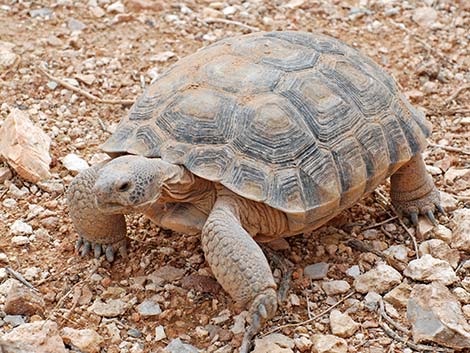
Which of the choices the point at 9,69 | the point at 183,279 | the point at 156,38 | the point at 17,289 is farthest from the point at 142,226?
the point at 156,38

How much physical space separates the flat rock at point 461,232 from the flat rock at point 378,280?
0.43 metres

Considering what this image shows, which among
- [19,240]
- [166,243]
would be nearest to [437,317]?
[166,243]

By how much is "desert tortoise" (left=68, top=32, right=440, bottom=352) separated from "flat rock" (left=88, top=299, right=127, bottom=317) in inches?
14.6

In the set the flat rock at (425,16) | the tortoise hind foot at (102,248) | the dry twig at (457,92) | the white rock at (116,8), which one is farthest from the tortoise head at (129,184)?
the flat rock at (425,16)

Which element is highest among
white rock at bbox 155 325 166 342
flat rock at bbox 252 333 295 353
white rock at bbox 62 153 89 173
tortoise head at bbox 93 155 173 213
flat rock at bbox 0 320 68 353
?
tortoise head at bbox 93 155 173 213

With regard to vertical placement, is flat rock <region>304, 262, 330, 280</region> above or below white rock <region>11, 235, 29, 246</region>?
above

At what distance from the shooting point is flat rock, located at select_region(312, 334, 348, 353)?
3.26 metres

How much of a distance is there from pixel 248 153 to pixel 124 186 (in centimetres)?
64

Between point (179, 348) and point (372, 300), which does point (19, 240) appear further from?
point (372, 300)

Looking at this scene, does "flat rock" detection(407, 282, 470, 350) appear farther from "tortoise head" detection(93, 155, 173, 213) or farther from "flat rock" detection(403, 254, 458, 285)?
"tortoise head" detection(93, 155, 173, 213)

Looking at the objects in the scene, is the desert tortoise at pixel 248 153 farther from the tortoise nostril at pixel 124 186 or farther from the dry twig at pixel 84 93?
the dry twig at pixel 84 93

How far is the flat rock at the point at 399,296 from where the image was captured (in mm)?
3523

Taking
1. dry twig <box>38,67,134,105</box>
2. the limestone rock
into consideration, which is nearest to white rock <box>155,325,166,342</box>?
dry twig <box>38,67,134,105</box>

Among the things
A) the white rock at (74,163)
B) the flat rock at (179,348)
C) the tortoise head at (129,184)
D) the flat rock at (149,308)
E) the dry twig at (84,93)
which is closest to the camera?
the tortoise head at (129,184)
